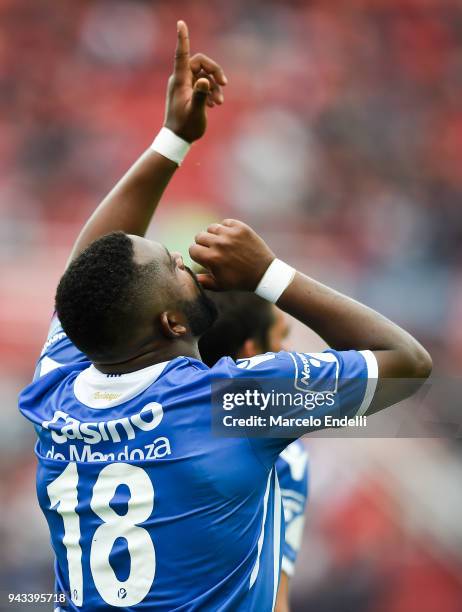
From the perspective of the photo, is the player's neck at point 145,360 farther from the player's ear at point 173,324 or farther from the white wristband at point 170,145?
the white wristband at point 170,145

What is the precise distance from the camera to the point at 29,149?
30.4ft

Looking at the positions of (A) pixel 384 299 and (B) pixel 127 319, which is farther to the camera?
(A) pixel 384 299

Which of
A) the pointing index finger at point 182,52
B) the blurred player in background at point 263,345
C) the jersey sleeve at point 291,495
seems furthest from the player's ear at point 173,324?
the jersey sleeve at point 291,495

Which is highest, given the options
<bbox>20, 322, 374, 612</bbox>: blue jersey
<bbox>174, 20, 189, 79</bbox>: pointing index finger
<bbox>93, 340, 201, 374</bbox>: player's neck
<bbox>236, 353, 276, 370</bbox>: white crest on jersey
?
<bbox>174, 20, 189, 79</bbox>: pointing index finger

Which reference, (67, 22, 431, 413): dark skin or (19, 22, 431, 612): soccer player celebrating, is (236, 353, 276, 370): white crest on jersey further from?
(67, 22, 431, 413): dark skin

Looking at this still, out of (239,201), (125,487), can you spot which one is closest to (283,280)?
(125,487)

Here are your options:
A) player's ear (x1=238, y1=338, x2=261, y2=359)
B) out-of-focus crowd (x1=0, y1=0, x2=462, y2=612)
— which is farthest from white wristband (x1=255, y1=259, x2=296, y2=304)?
out-of-focus crowd (x1=0, y1=0, x2=462, y2=612)

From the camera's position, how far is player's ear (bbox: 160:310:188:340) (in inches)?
98.9

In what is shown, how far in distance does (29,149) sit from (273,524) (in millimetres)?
7407

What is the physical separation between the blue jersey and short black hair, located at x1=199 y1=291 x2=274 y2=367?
0.97m

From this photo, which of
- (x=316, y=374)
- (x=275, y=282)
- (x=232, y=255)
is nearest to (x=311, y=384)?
(x=316, y=374)

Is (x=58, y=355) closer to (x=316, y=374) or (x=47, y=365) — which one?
(x=47, y=365)

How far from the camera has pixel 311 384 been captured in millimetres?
2383

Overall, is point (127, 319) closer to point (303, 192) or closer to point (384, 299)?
point (384, 299)
